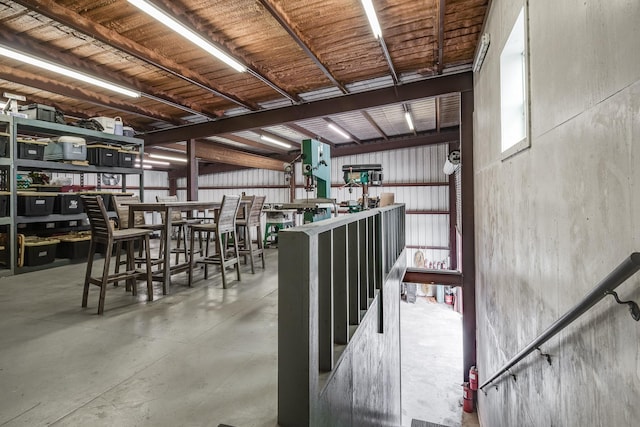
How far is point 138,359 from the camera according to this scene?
1981mm

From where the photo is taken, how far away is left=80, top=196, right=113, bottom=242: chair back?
2732 mm

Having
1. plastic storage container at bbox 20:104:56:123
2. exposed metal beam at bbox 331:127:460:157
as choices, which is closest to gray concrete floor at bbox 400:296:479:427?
exposed metal beam at bbox 331:127:460:157

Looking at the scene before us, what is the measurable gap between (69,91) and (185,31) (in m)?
3.06

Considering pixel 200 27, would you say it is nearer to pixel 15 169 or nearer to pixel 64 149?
pixel 64 149

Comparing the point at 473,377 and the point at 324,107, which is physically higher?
the point at 324,107

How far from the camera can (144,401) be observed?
1.58 metres

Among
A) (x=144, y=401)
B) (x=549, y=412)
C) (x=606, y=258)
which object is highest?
(x=606, y=258)

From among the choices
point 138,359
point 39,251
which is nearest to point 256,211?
point 39,251

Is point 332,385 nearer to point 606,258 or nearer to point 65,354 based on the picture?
point 606,258

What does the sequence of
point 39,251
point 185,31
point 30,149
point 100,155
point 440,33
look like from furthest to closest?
point 100,155, point 30,149, point 39,251, point 440,33, point 185,31

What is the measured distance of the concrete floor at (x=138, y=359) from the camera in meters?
1.50

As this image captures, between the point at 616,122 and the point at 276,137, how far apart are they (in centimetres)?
885

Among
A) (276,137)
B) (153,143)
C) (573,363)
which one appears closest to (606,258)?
(573,363)

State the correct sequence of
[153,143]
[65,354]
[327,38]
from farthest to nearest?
1. [153,143]
2. [327,38]
3. [65,354]
